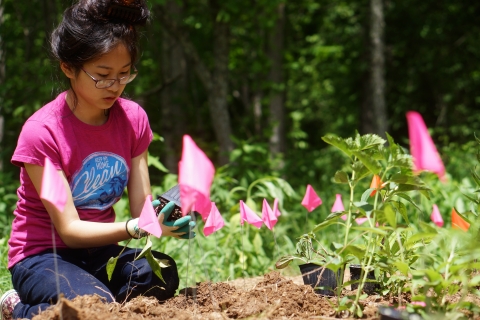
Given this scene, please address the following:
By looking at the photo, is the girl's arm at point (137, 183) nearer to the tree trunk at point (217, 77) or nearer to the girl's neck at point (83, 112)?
the girl's neck at point (83, 112)

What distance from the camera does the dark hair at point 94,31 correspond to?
2111mm

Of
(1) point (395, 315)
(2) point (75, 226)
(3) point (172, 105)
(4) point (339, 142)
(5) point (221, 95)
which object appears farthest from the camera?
(3) point (172, 105)

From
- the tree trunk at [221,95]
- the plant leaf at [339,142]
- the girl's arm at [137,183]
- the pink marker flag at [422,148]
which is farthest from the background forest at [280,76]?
the pink marker flag at [422,148]

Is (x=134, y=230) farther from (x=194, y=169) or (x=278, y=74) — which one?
(x=278, y=74)

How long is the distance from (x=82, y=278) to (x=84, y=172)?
406 millimetres

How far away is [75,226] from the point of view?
2.09 metres

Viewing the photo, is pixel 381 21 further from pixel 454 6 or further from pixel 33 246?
pixel 33 246

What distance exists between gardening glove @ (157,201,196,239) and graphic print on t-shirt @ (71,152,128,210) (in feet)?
1.34

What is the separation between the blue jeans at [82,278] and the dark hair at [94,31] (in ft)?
2.43

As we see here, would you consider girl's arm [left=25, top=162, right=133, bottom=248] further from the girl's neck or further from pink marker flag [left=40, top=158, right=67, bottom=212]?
pink marker flag [left=40, top=158, right=67, bottom=212]

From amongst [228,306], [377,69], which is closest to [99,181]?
[228,306]

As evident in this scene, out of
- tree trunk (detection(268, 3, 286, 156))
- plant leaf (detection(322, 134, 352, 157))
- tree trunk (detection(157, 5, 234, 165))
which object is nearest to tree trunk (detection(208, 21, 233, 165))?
tree trunk (detection(157, 5, 234, 165))

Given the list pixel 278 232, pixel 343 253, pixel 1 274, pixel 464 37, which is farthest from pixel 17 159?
pixel 464 37

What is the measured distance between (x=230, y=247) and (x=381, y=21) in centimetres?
571
